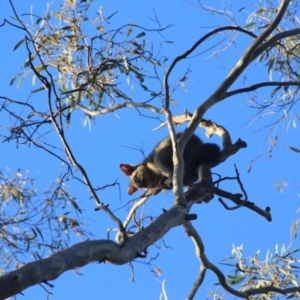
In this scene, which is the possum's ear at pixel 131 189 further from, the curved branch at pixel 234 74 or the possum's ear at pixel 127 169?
the curved branch at pixel 234 74

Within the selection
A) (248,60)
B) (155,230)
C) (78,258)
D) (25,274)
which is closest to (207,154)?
(248,60)

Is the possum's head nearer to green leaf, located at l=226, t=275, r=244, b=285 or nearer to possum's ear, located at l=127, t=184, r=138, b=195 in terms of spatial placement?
possum's ear, located at l=127, t=184, r=138, b=195

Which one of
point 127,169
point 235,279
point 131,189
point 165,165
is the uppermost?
point 127,169

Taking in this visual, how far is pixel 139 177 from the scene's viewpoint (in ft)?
31.7

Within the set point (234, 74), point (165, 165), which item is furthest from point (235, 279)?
point (234, 74)

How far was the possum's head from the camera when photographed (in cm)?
961

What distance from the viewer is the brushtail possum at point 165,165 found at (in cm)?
766

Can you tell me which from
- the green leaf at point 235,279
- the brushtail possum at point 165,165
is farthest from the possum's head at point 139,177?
the green leaf at point 235,279

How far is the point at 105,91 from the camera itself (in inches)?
304

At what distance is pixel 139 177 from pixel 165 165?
1.47 metres

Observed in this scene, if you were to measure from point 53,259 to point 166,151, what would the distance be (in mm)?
4828

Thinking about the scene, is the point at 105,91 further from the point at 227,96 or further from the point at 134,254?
the point at 134,254

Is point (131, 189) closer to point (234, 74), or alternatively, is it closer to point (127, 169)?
point (127, 169)

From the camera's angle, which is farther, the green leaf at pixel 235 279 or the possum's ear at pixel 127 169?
the possum's ear at pixel 127 169
